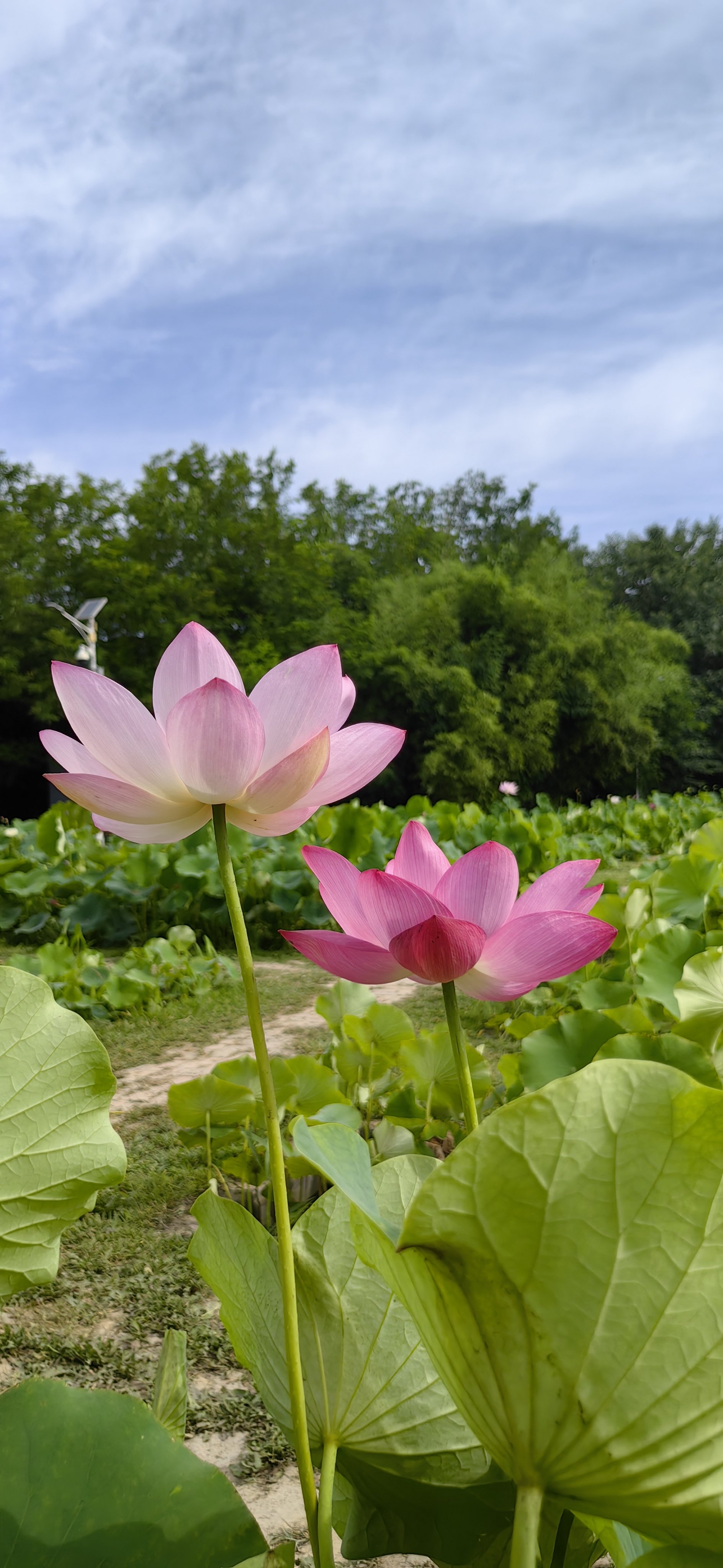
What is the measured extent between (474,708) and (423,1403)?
17.4 m

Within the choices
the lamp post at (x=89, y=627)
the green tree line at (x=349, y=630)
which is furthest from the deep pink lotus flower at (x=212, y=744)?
the green tree line at (x=349, y=630)

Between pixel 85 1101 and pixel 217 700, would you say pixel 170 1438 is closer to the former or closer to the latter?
pixel 85 1101

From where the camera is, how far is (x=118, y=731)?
0.43 meters

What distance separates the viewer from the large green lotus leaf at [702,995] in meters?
0.95

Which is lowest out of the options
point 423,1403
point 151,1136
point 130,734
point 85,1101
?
point 151,1136

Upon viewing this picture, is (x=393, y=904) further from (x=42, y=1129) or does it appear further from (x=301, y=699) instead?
(x=42, y=1129)

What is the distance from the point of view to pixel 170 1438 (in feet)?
1.16

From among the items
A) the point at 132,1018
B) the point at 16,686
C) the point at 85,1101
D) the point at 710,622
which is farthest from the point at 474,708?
the point at 85,1101

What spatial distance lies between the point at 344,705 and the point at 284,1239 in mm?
230

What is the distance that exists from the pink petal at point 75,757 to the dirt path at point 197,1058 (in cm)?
209

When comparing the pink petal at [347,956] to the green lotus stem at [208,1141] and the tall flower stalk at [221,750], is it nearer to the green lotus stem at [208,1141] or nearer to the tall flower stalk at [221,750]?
the tall flower stalk at [221,750]

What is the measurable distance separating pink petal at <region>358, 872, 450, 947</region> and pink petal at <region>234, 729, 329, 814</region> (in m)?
0.05

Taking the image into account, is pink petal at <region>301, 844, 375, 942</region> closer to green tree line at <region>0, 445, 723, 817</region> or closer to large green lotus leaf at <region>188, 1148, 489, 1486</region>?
large green lotus leaf at <region>188, 1148, 489, 1486</region>

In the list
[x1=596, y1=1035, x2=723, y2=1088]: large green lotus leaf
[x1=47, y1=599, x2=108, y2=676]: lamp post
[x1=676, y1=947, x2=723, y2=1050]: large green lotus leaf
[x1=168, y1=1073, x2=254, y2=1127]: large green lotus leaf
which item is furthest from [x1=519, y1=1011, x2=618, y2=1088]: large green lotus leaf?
[x1=47, y1=599, x2=108, y2=676]: lamp post
